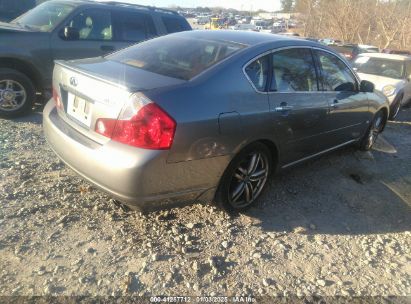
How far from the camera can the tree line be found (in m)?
25.0

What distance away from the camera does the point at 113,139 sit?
268 centimetres

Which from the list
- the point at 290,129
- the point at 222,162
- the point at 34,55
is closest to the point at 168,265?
the point at 222,162

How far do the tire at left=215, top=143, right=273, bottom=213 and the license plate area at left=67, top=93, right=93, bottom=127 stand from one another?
120 cm

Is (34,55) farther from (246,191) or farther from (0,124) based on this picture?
(246,191)

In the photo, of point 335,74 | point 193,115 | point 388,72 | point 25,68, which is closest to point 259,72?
point 193,115

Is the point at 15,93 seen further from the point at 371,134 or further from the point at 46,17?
the point at 371,134

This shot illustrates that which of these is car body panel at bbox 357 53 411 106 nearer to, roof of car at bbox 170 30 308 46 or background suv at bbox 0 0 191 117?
background suv at bbox 0 0 191 117

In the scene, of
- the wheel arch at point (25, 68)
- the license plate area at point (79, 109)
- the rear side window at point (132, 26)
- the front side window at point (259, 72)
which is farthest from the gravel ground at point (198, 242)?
the rear side window at point (132, 26)

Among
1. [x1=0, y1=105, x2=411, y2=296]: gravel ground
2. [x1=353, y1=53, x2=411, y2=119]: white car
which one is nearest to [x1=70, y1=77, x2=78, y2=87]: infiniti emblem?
[x1=0, y1=105, x2=411, y2=296]: gravel ground

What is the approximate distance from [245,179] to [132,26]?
446 cm

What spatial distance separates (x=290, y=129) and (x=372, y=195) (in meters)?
1.45

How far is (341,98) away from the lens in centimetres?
445

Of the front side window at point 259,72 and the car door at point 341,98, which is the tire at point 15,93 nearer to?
the front side window at point 259,72

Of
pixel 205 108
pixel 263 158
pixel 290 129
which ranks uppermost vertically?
pixel 205 108
